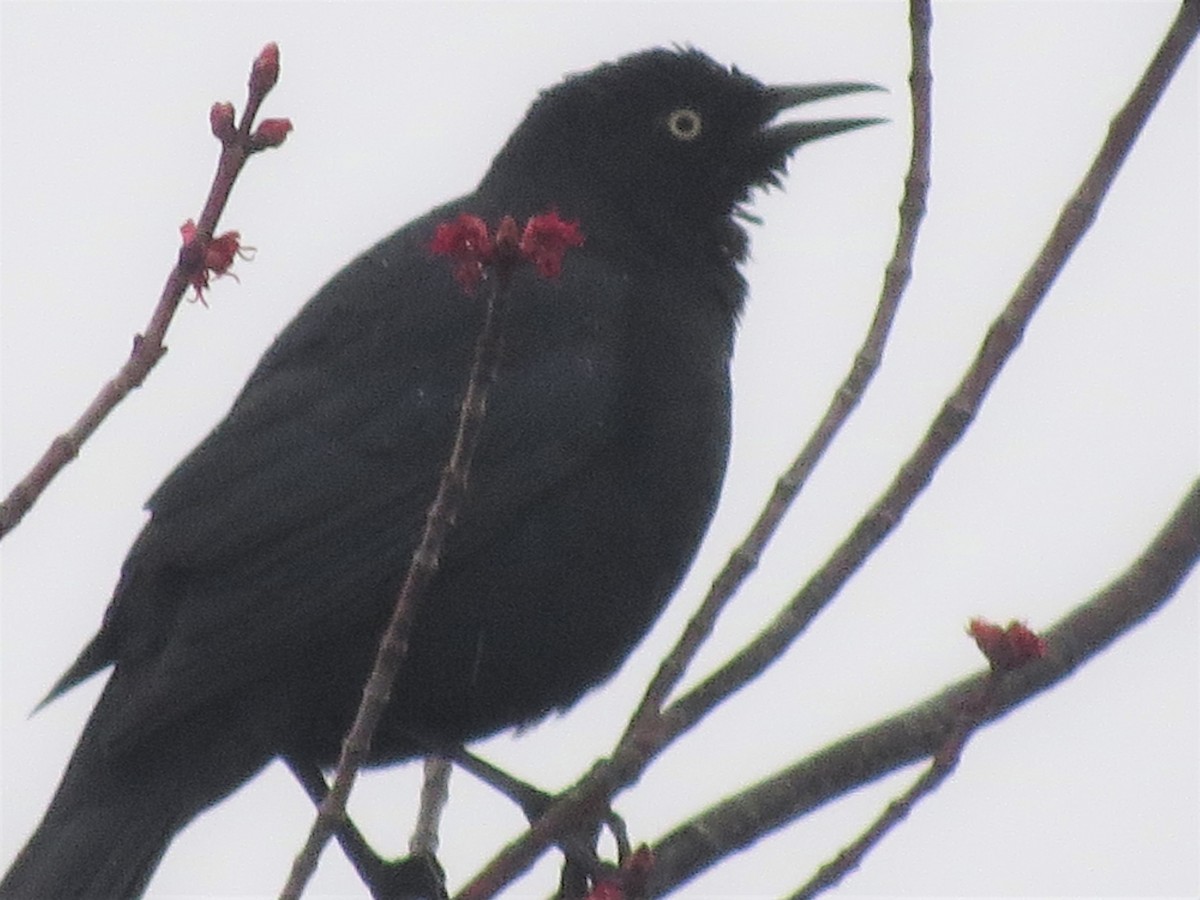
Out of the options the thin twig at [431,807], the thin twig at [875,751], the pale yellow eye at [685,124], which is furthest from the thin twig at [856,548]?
the pale yellow eye at [685,124]

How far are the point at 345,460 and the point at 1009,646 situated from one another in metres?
2.34

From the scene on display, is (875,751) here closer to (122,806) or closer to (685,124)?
(122,806)

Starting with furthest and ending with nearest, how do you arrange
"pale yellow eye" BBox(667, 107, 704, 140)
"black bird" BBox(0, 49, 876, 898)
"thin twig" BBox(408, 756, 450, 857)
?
1. "pale yellow eye" BBox(667, 107, 704, 140)
2. "thin twig" BBox(408, 756, 450, 857)
3. "black bird" BBox(0, 49, 876, 898)

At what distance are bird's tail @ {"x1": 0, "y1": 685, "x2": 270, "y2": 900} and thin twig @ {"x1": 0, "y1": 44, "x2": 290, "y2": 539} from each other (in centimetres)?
188

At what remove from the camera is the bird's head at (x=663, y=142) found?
5.95m

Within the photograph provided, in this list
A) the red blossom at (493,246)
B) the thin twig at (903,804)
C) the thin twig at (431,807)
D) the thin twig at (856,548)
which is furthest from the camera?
the thin twig at (431,807)

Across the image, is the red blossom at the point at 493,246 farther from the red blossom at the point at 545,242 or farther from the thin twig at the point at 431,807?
the thin twig at the point at 431,807

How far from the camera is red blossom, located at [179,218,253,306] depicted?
2729mm

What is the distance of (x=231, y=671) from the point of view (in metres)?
4.50

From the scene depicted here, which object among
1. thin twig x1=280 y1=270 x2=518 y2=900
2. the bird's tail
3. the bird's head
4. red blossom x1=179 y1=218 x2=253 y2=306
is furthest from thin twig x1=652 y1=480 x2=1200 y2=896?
the bird's head

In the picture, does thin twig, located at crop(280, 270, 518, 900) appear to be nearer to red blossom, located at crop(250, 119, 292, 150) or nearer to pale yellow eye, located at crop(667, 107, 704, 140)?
red blossom, located at crop(250, 119, 292, 150)

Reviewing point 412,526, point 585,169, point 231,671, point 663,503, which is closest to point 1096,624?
point 663,503

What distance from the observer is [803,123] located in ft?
20.1

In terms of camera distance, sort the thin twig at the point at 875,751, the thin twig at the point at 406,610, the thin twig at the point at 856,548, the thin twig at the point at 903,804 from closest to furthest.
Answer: the thin twig at the point at 406,610, the thin twig at the point at 903,804, the thin twig at the point at 856,548, the thin twig at the point at 875,751
